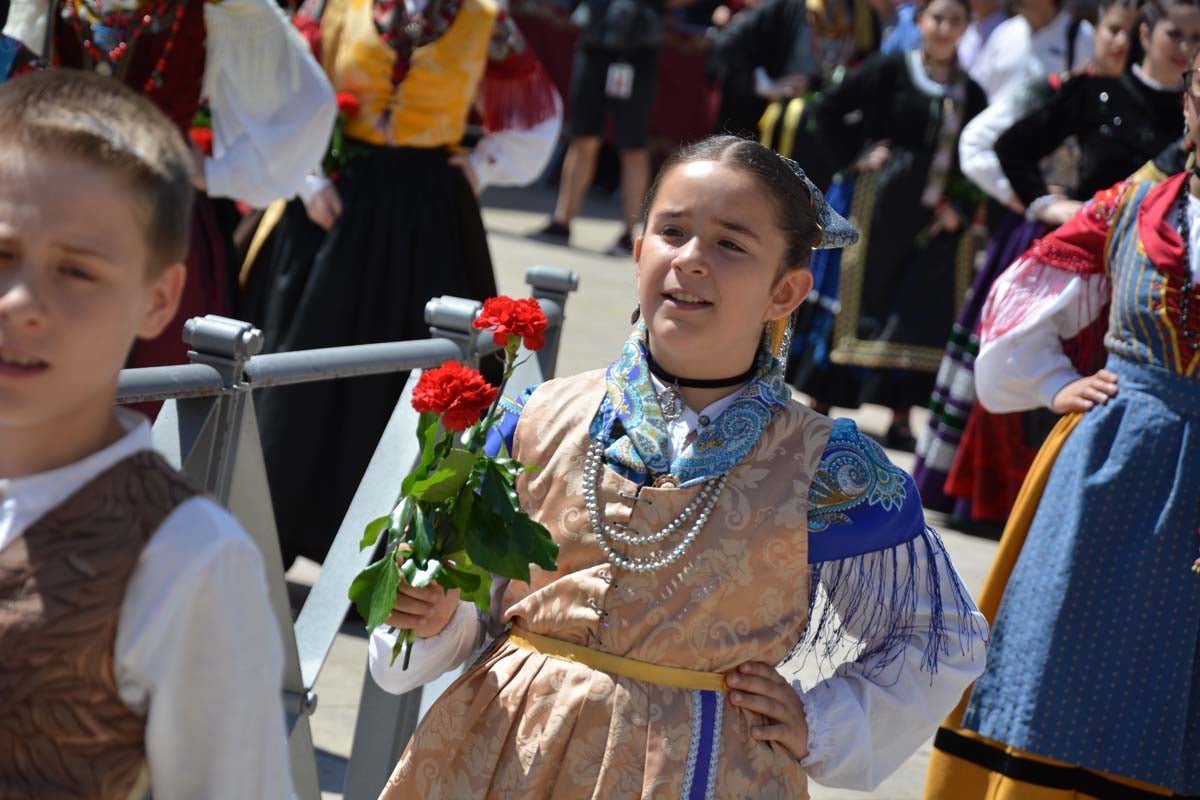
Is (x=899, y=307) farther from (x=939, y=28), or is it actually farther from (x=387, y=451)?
(x=387, y=451)

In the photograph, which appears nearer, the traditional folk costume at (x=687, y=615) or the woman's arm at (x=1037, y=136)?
the traditional folk costume at (x=687, y=615)

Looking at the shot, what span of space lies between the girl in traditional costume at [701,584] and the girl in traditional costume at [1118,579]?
1.09m

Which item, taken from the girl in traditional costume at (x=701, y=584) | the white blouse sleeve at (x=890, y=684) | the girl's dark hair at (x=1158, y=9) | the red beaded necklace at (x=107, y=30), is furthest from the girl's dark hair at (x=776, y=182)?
the girl's dark hair at (x=1158, y=9)

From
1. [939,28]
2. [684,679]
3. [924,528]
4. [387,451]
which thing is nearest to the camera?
[684,679]

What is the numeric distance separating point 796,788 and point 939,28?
225 inches

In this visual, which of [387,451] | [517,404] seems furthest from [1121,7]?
[517,404]

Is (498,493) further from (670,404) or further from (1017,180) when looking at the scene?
(1017,180)

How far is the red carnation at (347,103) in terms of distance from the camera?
16.3 ft

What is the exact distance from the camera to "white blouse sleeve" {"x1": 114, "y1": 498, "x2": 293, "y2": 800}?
4.83 feet

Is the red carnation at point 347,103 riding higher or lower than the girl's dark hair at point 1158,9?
lower

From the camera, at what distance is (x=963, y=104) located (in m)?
7.67

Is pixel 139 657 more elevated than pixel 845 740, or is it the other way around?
pixel 139 657

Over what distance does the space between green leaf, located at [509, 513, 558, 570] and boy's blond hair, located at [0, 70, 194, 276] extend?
705 mm

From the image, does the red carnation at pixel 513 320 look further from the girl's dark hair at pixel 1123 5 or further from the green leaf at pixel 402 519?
the girl's dark hair at pixel 1123 5
